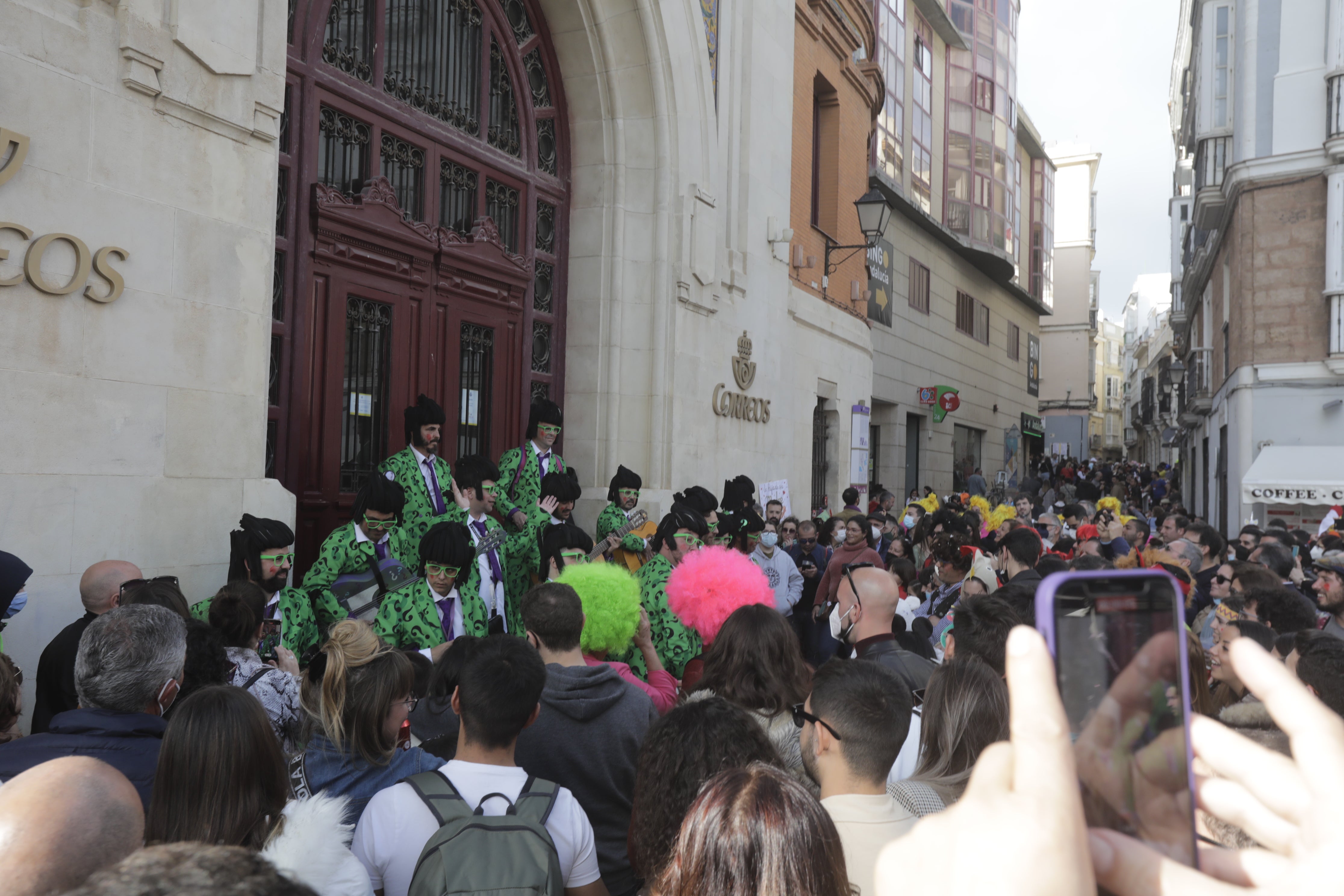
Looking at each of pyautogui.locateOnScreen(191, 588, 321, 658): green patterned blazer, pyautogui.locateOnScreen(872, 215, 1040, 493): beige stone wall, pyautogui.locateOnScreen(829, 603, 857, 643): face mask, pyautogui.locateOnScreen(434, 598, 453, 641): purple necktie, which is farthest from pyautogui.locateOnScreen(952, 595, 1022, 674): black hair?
pyautogui.locateOnScreen(872, 215, 1040, 493): beige stone wall

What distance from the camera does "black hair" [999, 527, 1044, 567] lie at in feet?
21.8

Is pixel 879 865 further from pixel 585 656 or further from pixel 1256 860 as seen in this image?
pixel 585 656

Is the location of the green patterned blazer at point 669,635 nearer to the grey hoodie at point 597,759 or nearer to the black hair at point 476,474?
the grey hoodie at point 597,759

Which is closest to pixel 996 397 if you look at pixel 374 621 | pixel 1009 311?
pixel 1009 311

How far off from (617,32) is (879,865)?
38.6 feet

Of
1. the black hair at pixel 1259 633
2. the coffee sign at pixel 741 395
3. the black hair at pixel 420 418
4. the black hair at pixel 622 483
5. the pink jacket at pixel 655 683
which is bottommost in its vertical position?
the pink jacket at pixel 655 683

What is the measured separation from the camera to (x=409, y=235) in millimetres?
9023

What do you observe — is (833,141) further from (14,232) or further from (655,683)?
(655,683)

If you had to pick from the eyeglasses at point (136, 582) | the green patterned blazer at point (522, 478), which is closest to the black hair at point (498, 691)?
the eyeglasses at point (136, 582)

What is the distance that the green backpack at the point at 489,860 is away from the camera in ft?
7.93

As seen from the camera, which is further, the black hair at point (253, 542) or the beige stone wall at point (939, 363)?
the beige stone wall at point (939, 363)

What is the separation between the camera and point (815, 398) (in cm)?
1652

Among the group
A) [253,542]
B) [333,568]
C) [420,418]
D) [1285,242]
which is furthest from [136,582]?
[1285,242]

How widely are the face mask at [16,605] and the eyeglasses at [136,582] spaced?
443 mm
